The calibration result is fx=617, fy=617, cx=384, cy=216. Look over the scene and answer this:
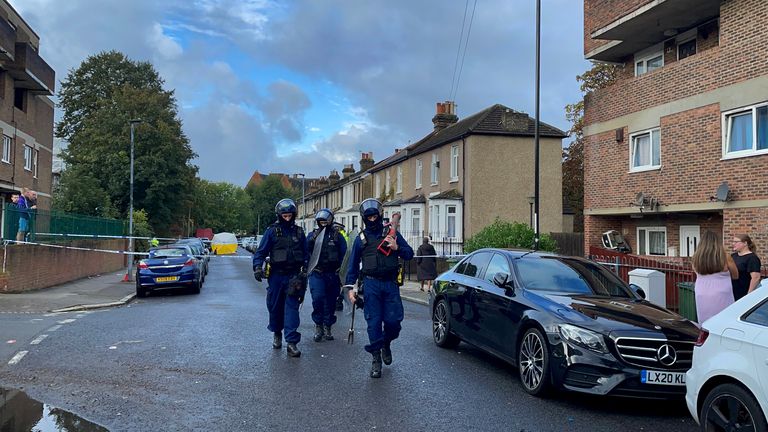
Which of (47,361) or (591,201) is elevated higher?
(591,201)

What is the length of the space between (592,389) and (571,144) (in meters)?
33.5

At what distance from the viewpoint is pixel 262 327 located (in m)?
10.1

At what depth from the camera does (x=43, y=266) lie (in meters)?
16.4

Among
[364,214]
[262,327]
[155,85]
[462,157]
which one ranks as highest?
[155,85]

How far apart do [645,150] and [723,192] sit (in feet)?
11.3

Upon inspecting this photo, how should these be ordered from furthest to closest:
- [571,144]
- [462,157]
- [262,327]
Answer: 1. [571,144]
2. [462,157]
3. [262,327]

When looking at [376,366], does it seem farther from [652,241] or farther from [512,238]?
[652,241]

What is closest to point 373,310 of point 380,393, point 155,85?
point 380,393

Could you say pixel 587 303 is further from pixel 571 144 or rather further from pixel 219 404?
pixel 571 144

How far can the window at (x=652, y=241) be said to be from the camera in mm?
15898

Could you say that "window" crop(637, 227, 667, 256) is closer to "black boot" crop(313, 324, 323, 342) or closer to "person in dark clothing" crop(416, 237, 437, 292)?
"person in dark clothing" crop(416, 237, 437, 292)

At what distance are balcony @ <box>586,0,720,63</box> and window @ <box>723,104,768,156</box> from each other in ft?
8.82

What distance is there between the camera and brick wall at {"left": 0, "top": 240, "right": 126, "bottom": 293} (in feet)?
47.2

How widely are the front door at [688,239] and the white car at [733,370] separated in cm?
1107
